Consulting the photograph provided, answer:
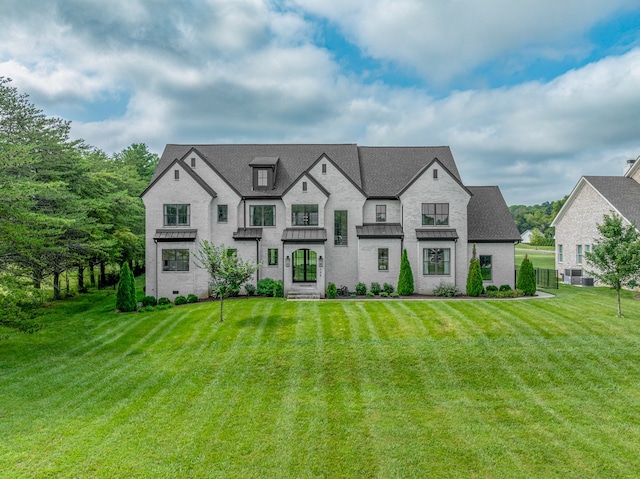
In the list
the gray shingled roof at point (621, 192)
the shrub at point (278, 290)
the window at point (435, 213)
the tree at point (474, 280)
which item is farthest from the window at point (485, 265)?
the shrub at point (278, 290)

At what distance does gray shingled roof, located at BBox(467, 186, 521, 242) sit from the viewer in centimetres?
2730

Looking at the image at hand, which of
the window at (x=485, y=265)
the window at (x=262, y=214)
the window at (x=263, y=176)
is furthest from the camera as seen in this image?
the window at (x=263, y=176)

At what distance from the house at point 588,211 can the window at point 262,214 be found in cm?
2522

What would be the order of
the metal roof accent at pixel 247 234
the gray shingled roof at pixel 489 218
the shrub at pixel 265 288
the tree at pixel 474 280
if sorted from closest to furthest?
the tree at pixel 474 280, the shrub at pixel 265 288, the metal roof accent at pixel 247 234, the gray shingled roof at pixel 489 218

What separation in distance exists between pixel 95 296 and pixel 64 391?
2192 centimetres

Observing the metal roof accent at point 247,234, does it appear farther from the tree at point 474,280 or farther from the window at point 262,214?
the tree at point 474,280

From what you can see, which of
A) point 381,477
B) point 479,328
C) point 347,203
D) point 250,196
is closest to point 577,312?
point 479,328

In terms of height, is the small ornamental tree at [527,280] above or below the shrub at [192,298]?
above

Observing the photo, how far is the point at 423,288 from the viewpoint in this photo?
26.5 meters

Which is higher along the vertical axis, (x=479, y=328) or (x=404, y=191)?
(x=404, y=191)

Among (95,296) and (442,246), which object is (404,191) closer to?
(442,246)

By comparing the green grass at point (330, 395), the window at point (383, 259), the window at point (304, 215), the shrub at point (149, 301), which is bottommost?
Answer: the green grass at point (330, 395)

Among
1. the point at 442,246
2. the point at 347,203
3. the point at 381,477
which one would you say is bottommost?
the point at 381,477

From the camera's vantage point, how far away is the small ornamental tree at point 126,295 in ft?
76.3
